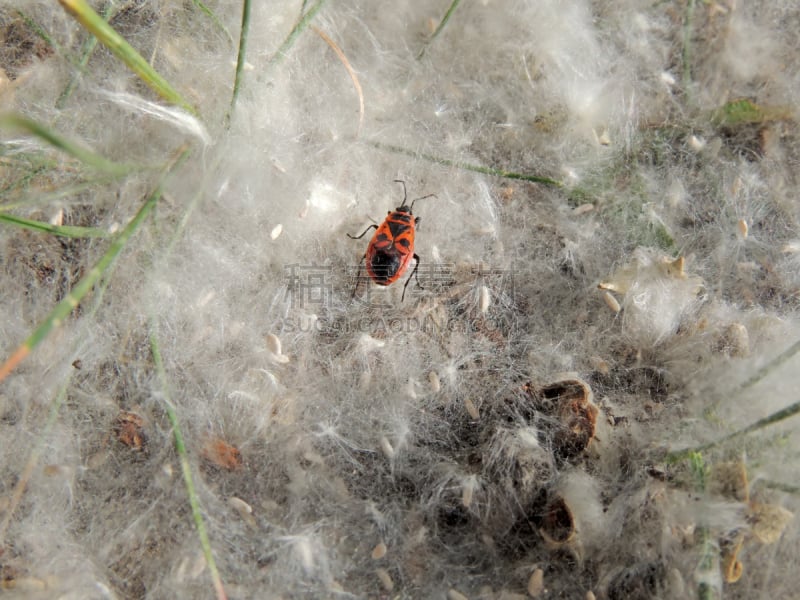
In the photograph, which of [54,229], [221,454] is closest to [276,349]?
[221,454]

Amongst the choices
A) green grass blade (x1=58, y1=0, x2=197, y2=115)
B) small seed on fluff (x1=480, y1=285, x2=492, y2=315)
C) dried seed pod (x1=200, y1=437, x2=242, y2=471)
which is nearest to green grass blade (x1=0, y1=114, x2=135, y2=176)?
green grass blade (x1=58, y1=0, x2=197, y2=115)

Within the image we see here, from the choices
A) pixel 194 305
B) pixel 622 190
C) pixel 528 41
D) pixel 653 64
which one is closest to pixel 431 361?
pixel 194 305

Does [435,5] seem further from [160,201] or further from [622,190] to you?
[160,201]

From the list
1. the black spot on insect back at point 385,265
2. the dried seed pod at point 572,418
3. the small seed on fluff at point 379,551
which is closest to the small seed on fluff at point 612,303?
the dried seed pod at point 572,418

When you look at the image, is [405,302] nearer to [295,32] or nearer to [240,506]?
[240,506]

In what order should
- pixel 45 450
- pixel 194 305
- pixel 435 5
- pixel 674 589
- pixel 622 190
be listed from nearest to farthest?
1. pixel 674 589
2. pixel 45 450
3. pixel 194 305
4. pixel 622 190
5. pixel 435 5

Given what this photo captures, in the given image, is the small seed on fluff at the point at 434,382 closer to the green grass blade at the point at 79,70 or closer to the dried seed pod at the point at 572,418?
the dried seed pod at the point at 572,418

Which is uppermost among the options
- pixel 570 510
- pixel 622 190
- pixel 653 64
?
pixel 653 64
